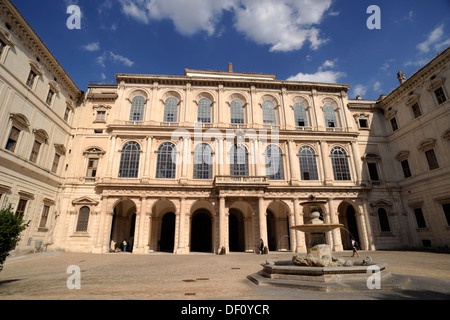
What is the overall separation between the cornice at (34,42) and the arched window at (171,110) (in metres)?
9.87

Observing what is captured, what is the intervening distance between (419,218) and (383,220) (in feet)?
10.0

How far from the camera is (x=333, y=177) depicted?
25.5 m

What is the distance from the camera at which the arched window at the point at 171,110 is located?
26.6m

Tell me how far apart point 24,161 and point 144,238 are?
1147 centimetres

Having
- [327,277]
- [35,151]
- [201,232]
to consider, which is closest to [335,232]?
[201,232]

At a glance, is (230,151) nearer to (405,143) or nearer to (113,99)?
(113,99)

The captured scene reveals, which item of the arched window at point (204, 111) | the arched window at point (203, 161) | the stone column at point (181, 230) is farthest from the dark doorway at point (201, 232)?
the arched window at point (204, 111)

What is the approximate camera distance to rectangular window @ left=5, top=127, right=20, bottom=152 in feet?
55.9

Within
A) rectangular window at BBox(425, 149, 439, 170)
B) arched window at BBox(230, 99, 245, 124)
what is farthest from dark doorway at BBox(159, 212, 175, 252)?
rectangular window at BBox(425, 149, 439, 170)

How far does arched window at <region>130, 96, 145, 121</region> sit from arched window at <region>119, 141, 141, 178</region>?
11.0 ft

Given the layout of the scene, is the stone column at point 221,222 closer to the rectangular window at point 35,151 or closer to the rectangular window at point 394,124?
the rectangular window at point 35,151

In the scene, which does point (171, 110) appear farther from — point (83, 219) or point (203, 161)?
point (83, 219)
